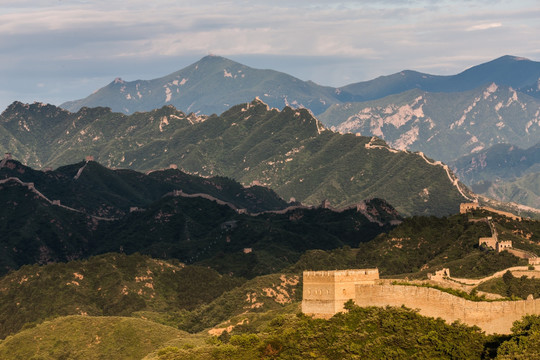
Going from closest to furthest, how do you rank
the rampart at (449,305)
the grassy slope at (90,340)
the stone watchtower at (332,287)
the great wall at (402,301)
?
the rampart at (449,305) → the great wall at (402,301) → the stone watchtower at (332,287) → the grassy slope at (90,340)

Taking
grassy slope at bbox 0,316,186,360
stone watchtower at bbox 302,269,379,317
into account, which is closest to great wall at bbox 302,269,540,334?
stone watchtower at bbox 302,269,379,317

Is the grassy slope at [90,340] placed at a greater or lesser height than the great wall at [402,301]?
lesser

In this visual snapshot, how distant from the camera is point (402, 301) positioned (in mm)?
106562

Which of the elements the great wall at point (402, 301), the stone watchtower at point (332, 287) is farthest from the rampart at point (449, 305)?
the stone watchtower at point (332, 287)

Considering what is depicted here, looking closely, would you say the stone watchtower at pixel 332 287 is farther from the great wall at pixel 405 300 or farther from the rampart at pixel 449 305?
the rampart at pixel 449 305

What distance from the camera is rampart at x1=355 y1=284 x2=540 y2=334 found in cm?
9769

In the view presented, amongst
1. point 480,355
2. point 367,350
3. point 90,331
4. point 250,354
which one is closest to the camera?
point 480,355

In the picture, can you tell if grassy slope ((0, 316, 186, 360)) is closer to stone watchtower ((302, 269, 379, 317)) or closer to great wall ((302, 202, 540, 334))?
stone watchtower ((302, 269, 379, 317))

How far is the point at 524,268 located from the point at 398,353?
73101mm

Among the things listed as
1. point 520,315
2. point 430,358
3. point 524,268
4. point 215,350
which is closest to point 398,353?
point 430,358

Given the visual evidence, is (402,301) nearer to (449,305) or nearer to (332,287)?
(449,305)

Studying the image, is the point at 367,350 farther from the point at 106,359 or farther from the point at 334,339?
the point at 106,359

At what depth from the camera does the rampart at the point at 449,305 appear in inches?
3846

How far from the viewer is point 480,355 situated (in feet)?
314
